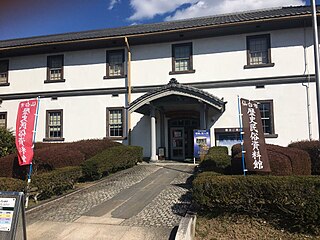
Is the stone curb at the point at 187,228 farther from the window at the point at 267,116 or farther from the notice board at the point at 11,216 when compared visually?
the window at the point at 267,116

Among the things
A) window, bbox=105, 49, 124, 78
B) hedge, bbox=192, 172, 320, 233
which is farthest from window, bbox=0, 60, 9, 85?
hedge, bbox=192, 172, 320, 233

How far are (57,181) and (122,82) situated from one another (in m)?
10.1

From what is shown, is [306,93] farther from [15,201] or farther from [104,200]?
[15,201]

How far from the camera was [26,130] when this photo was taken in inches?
294

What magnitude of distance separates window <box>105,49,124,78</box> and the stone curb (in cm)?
1319

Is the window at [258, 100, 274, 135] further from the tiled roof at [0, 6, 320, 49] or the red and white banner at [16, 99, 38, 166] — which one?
the red and white banner at [16, 99, 38, 166]

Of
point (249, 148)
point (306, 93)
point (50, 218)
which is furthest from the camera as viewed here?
point (306, 93)

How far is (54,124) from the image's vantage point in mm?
18156

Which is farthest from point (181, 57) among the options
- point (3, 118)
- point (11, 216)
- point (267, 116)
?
point (11, 216)

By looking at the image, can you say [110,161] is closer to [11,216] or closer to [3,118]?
[11,216]

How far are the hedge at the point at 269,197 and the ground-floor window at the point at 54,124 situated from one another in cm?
1430

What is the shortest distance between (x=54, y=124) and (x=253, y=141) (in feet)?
49.0

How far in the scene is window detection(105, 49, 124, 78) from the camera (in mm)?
17359

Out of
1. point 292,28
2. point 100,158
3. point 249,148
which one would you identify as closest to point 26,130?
point 100,158
